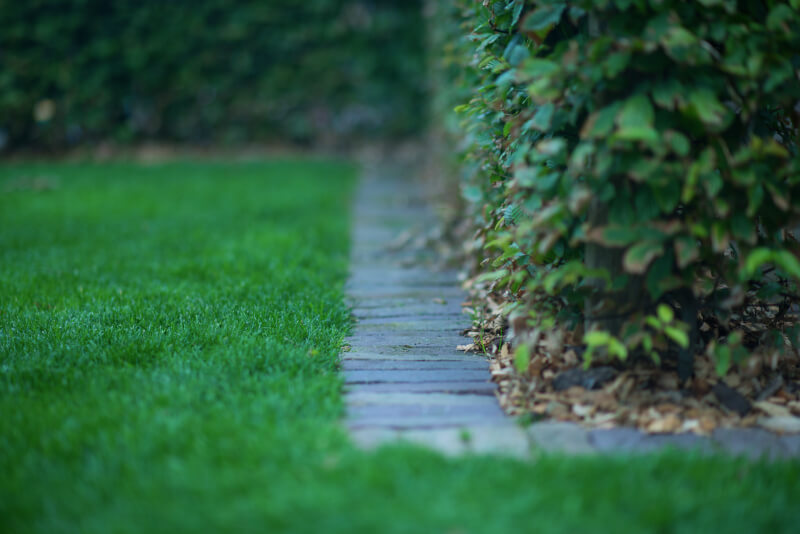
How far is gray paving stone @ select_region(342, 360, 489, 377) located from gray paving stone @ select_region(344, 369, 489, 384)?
0.9 inches

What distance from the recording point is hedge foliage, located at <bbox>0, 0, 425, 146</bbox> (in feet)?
32.2

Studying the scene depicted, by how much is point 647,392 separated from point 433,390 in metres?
0.73

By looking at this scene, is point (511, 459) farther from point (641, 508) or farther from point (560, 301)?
point (560, 301)

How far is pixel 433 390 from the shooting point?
103 inches

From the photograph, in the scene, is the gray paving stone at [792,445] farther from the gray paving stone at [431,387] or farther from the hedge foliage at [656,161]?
the gray paving stone at [431,387]

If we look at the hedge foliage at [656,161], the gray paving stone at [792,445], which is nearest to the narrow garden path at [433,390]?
the gray paving stone at [792,445]

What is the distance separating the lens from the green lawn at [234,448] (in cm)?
179

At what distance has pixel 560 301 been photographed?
2.67m

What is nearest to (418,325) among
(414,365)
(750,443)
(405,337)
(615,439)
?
(405,337)

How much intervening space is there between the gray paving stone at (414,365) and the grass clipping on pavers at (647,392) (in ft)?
0.44

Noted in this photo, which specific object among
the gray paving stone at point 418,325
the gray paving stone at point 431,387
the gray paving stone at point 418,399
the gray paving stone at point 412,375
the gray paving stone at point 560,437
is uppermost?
the gray paving stone at point 560,437

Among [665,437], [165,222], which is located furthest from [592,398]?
[165,222]

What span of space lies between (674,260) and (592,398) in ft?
1.75

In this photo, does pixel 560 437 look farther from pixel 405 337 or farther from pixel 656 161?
pixel 405 337
